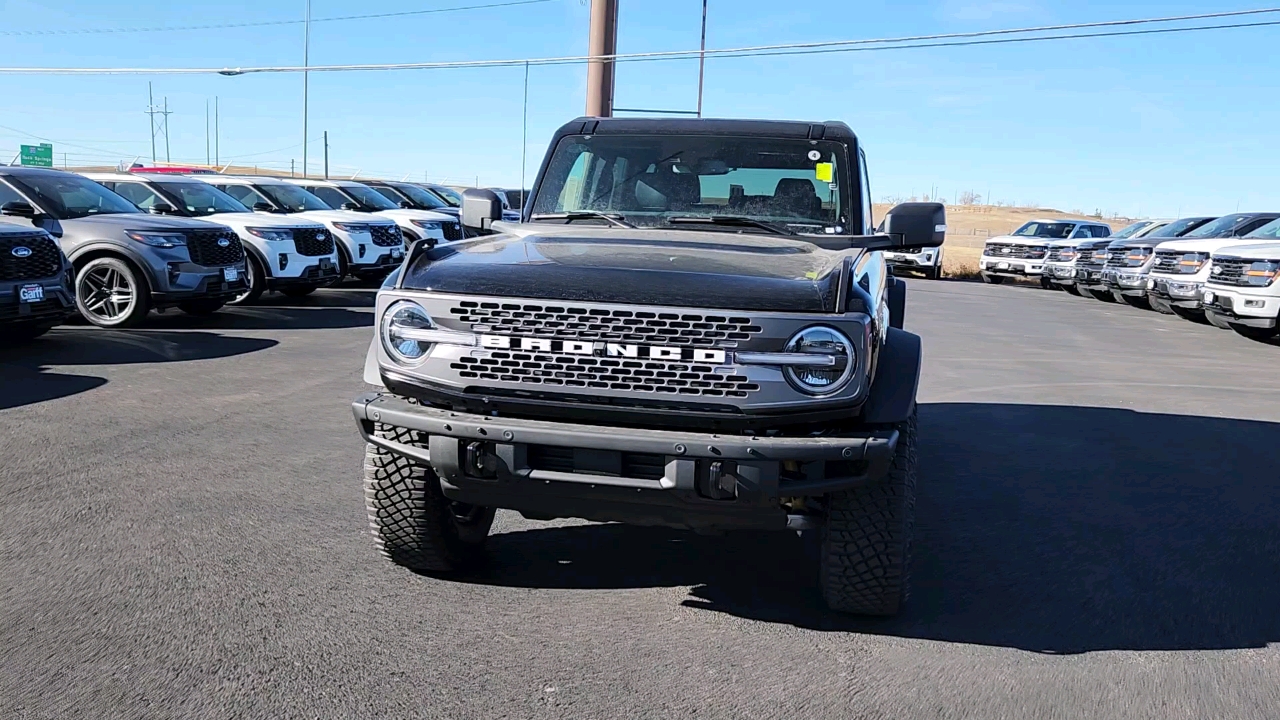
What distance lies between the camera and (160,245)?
12367 millimetres

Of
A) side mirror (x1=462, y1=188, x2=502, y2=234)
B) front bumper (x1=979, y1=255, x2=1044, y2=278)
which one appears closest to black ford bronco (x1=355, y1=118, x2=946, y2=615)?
side mirror (x1=462, y1=188, x2=502, y2=234)

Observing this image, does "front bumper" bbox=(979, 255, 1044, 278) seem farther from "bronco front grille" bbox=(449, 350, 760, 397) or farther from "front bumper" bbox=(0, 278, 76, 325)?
"bronco front grille" bbox=(449, 350, 760, 397)

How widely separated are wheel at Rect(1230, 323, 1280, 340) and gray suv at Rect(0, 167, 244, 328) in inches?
525

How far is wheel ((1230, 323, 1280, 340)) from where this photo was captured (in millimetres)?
16172

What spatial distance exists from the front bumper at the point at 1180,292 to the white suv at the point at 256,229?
12.4 m

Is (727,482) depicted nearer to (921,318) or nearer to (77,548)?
(77,548)

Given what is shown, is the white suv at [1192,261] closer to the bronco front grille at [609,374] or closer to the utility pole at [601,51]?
the bronco front grille at [609,374]

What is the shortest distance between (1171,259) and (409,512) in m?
17.5

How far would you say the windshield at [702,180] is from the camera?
222 inches

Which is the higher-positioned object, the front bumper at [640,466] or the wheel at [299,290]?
the front bumper at [640,466]

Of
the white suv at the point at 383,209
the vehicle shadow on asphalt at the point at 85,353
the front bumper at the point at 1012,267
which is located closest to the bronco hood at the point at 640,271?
the vehicle shadow on asphalt at the point at 85,353

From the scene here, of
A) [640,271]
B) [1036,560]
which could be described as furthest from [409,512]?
[1036,560]

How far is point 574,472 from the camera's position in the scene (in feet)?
12.7

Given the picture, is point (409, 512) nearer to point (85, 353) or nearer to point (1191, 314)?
point (85, 353)
